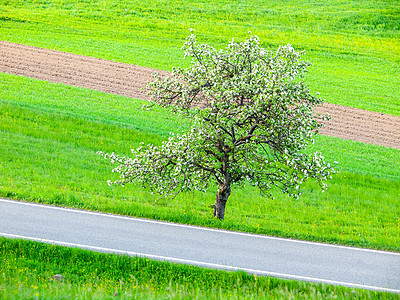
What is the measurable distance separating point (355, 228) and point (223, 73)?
21.8ft

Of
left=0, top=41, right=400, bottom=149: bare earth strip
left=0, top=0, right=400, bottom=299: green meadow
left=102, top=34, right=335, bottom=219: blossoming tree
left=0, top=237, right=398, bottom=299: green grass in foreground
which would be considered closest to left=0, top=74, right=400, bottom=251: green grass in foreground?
left=0, top=0, right=400, bottom=299: green meadow

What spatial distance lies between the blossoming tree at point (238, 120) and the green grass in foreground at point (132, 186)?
1649 millimetres

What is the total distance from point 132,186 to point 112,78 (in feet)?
45.7

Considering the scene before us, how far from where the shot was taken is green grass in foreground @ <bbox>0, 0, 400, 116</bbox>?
34219 mm

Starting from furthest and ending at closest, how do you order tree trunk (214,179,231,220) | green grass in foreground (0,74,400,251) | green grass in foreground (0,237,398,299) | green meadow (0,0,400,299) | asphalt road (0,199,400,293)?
green grass in foreground (0,74,400,251) → tree trunk (214,179,231,220) → asphalt road (0,199,400,293) → green meadow (0,0,400,299) → green grass in foreground (0,237,398,299)

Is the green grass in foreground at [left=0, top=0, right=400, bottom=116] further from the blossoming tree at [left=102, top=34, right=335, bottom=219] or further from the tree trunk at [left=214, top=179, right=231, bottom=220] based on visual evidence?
the blossoming tree at [left=102, top=34, right=335, bottom=219]

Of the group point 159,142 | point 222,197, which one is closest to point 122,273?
point 222,197

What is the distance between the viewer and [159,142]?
20.7 meters

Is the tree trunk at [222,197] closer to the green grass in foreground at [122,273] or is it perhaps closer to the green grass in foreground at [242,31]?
the green grass in foreground at [122,273]

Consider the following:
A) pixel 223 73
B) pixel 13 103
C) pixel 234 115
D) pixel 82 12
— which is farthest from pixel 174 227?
pixel 82 12

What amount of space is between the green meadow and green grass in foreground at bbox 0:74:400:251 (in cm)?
6

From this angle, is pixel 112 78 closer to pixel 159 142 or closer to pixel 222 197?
pixel 159 142

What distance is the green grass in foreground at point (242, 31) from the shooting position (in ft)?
112

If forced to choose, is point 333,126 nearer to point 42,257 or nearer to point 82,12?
point 42,257
